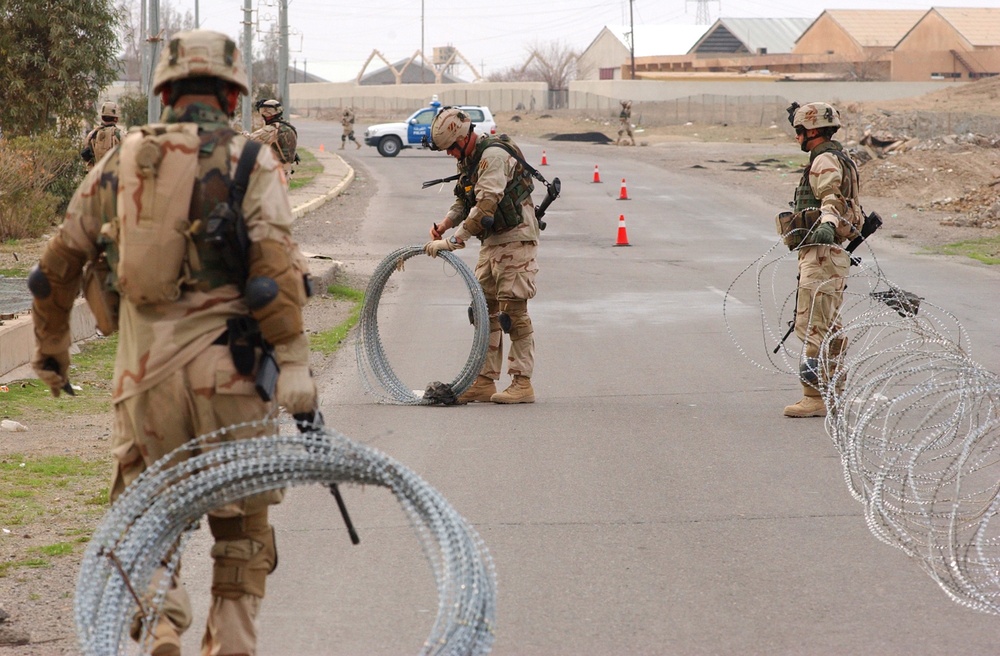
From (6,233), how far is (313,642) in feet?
41.6

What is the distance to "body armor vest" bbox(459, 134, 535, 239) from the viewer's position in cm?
842

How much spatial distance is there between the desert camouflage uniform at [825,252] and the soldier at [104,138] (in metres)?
8.11

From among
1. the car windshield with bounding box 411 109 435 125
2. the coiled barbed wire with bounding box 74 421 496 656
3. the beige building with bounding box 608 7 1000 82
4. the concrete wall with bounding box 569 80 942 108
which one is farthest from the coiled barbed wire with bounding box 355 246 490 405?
the beige building with bounding box 608 7 1000 82

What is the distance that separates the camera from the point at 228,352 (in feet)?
12.0

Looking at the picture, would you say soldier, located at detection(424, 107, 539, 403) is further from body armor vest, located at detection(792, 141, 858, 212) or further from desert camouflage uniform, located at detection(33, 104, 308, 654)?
desert camouflage uniform, located at detection(33, 104, 308, 654)

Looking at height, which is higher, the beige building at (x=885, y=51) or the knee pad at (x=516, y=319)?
the beige building at (x=885, y=51)

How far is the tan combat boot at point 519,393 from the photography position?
28.8 feet

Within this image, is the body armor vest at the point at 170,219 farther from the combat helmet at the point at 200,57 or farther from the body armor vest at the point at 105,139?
the body armor vest at the point at 105,139

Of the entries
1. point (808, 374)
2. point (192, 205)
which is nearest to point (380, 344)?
point (808, 374)

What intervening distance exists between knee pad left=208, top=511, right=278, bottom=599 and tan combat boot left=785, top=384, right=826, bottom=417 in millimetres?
5158

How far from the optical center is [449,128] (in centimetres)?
816

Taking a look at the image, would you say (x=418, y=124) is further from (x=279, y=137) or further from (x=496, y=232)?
(x=496, y=232)

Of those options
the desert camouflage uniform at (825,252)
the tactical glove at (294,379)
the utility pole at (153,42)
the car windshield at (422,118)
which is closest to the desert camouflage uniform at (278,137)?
the utility pole at (153,42)

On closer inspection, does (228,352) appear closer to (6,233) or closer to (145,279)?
(145,279)
